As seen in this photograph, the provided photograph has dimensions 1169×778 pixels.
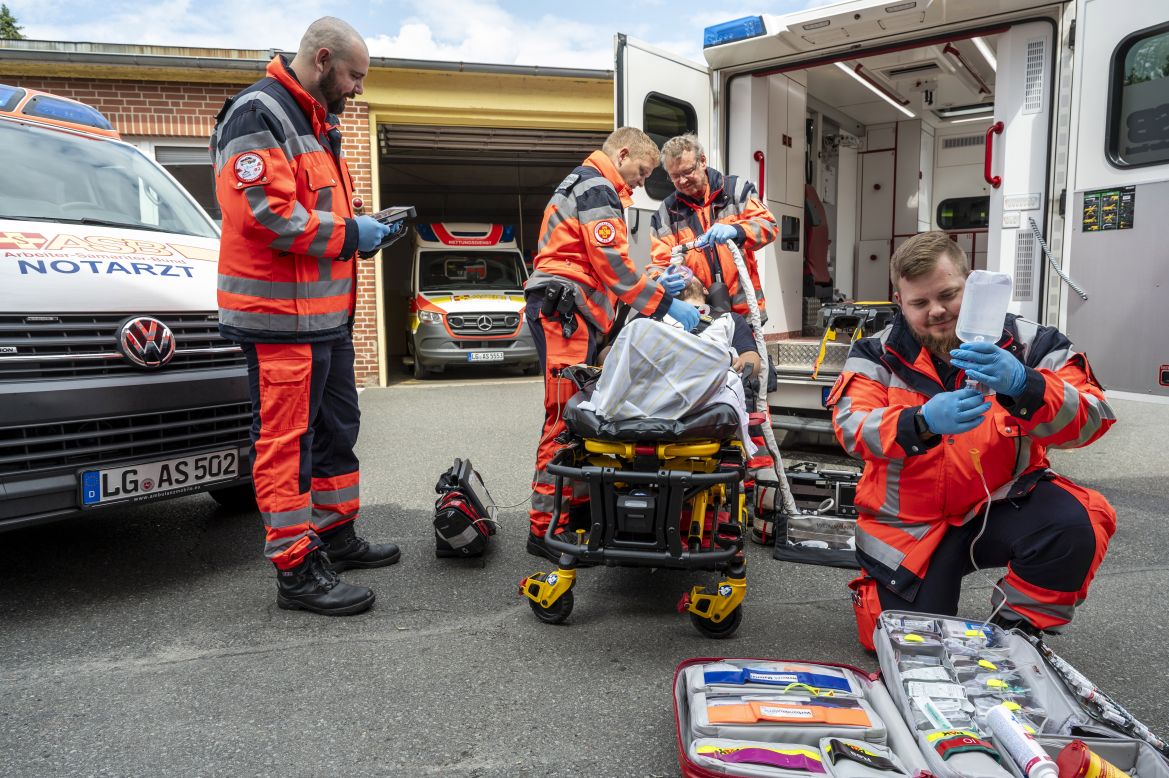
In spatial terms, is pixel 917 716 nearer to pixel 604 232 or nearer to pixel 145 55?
pixel 604 232

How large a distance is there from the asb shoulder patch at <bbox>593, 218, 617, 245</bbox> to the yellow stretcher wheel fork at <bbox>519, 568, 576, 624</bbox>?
1.41 meters

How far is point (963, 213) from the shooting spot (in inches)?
390

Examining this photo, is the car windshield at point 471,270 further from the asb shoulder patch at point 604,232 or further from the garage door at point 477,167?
the asb shoulder patch at point 604,232

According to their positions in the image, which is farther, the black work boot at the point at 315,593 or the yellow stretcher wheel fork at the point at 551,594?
the black work boot at the point at 315,593

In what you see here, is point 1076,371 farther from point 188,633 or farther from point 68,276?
point 68,276

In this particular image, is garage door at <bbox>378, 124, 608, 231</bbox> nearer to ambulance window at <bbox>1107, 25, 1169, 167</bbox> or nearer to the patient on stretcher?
ambulance window at <bbox>1107, 25, 1169, 167</bbox>

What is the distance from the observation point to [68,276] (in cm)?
315

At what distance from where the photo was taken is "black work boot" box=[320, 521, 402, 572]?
12.0 ft

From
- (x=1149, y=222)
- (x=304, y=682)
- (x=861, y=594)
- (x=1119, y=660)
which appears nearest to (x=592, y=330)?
(x=861, y=594)

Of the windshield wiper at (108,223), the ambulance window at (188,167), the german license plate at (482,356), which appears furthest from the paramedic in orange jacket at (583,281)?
the german license plate at (482,356)

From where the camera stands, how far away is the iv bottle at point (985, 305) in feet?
6.95

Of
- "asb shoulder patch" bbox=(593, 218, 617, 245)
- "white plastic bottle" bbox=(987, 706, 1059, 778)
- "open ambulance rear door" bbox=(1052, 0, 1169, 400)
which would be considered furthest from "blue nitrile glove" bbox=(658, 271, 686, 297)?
"open ambulance rear door" bbox=(1052, 0, 1169, 400)

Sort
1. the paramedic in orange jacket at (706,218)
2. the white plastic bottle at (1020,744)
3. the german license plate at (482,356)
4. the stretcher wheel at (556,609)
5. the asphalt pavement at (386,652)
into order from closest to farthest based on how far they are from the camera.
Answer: the white plastic bottle at (1020,744)
the asphalt pavement at (386,652)
the stretcher wheel at (556,609)
the paramedic in orange jacket at (706,218)
the german license plate at (482,356)

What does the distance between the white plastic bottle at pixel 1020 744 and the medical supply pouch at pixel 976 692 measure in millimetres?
19
